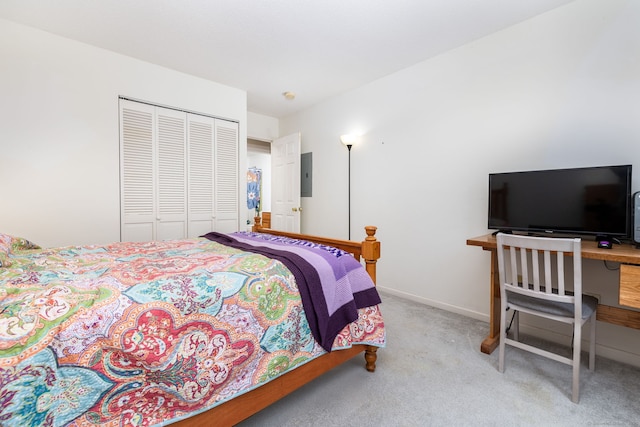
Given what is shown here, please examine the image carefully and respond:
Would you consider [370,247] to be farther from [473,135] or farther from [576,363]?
[473,135]

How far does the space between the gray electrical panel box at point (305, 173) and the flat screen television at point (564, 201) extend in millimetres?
2566

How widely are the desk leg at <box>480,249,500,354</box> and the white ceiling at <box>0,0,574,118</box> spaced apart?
186cm

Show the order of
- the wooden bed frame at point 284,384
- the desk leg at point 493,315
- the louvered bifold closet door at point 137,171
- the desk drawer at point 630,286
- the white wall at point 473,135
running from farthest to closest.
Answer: the louvered bifold closet door at point 137,171 → the desk leg at point 493,315 → the white wall at point 473,135 → the desk drawer at point 630,286 → the wooden bed frame at point 284,384

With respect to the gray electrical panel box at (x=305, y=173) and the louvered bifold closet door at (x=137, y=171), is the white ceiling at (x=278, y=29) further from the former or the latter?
the gray electrical panel box at (x=305, y=173)

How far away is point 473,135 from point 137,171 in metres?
3.36

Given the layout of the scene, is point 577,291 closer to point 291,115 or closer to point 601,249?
point 601,249

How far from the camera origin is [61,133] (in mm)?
2584

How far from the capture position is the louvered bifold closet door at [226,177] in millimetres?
3625

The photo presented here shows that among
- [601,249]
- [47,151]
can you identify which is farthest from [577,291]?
[47,151]

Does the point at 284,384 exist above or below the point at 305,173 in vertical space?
below

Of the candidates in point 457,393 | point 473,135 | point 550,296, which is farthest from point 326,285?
point 473,135

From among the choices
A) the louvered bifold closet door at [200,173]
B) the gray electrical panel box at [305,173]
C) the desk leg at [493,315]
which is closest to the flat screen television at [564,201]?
the desk leg at [493,315]

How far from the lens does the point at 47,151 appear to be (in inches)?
99.3

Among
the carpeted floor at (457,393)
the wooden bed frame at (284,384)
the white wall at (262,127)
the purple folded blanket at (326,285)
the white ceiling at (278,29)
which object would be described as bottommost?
the carpeted floor at (457,393)
